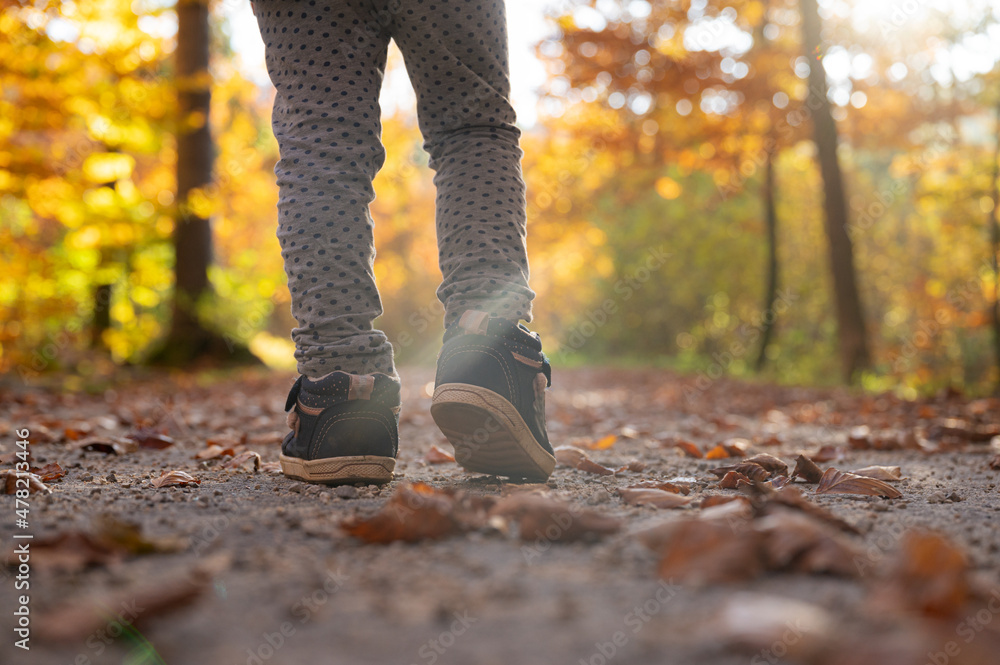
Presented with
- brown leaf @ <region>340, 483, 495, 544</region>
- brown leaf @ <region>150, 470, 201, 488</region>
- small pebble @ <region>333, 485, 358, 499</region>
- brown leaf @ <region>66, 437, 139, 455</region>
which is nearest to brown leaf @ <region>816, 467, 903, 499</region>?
brown leaf @ <region>340, 483, 495, 544</region>

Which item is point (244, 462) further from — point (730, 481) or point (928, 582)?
point (928, 582)

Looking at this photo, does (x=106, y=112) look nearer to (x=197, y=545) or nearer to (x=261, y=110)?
(x=197, y=545)

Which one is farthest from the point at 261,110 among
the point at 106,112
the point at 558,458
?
the point at 558,458

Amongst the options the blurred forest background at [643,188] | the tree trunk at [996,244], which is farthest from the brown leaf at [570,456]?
the tree trunk at [996,244]

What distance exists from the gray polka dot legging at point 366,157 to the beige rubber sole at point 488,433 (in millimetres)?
176

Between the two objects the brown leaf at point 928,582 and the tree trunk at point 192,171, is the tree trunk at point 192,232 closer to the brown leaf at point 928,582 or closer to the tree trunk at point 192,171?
the tree trunk at point 192,171

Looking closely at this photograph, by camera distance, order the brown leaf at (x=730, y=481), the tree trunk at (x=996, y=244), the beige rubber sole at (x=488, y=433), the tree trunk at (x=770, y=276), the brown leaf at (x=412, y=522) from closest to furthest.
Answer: the brown leaf at (x=412, y=522), the beige rubber sole at (x=488, y=433), the brown leaf at (x=730, y=481), the tree trunk at (x=996, y=244), the tree trunk at (x=770, y=276)

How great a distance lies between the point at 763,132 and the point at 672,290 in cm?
596

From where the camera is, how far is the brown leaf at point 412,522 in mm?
955

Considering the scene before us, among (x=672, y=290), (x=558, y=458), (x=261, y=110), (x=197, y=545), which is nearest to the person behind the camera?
(x=197, y=545)

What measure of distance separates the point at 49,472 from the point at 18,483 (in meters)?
0.25

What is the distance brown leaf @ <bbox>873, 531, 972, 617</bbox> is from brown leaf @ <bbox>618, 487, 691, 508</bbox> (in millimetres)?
475

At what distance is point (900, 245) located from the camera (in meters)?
15.4

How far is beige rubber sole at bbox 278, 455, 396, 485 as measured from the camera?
1392mm
